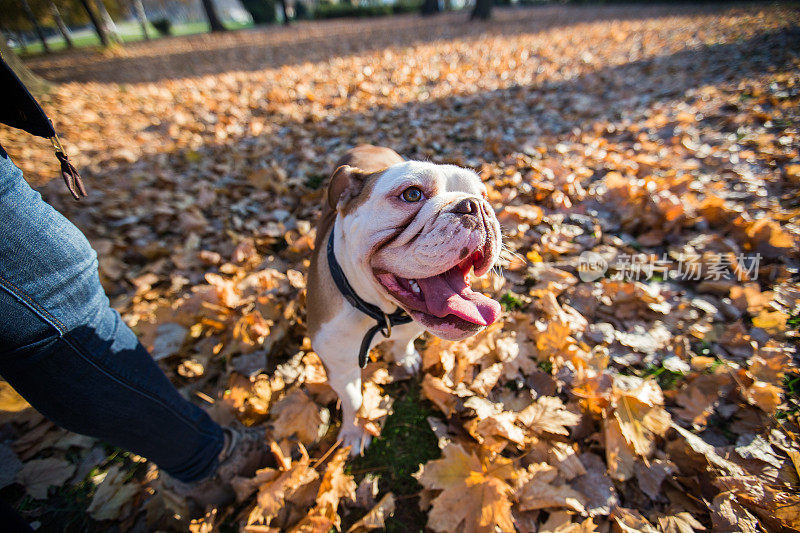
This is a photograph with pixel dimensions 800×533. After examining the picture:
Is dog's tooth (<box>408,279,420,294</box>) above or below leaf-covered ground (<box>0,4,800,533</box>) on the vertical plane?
above

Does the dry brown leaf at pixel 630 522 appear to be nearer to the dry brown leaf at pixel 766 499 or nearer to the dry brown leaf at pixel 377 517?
the dry brown leaf at pixel 766 499

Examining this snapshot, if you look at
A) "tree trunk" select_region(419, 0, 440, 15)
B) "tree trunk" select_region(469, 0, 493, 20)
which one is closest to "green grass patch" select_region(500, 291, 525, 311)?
"tree trunk" select_region(469, 0, 493, 20)

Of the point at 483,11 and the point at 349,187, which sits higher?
the point at 483,11

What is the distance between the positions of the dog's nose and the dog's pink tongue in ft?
1.10

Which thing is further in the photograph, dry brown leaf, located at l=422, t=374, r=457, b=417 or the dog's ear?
dry brown leaf, located at l=422, t=374, r=457, b=417

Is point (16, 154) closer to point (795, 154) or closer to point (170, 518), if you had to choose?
point (170, 518)

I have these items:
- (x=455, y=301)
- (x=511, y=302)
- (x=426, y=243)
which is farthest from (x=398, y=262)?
(x=511, y=302)

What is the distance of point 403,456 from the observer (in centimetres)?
210

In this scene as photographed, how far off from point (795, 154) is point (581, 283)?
3.45 metres

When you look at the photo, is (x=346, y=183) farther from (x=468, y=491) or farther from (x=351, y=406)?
(x=468, y=491)

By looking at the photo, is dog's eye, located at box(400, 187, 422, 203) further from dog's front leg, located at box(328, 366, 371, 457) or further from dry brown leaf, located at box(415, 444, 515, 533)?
dry brown leaf, located at box(415, 444, 515, 533)

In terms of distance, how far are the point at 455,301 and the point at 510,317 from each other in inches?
51.0

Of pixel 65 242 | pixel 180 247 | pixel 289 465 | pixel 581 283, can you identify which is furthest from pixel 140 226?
pixel 581 283

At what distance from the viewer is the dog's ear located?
175cm
